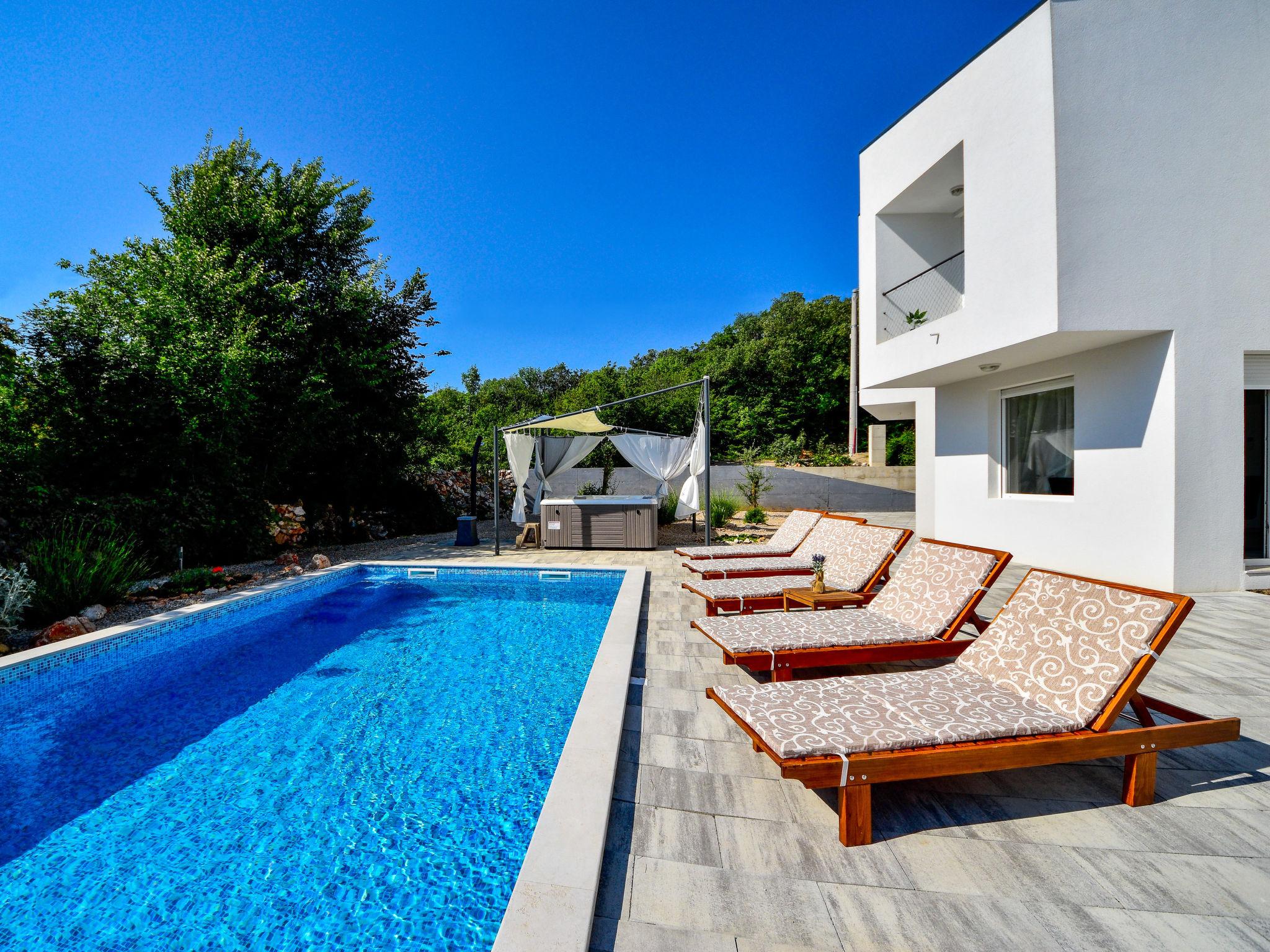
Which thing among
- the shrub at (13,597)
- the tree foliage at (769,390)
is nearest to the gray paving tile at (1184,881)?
the shrub at (13,597)

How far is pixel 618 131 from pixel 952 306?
25.3ft

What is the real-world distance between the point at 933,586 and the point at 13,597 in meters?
7.58

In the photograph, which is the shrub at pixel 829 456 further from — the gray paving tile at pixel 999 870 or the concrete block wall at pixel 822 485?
the gray paving tile at pixel 999 870

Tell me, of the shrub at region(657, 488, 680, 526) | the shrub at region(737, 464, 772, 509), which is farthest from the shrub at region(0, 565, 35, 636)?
the shrub at region(737, 464, 772, 509)

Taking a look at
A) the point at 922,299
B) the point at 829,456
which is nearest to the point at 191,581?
the point at 922,299

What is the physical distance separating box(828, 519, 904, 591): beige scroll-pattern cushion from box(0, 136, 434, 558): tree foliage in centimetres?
834

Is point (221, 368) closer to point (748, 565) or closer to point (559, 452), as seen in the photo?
point (559, 452)

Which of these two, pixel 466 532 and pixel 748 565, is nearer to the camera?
pixel 748 565

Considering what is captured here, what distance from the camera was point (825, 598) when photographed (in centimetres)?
396

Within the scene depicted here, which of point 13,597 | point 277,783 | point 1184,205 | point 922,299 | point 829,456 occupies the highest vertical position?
point 922,299

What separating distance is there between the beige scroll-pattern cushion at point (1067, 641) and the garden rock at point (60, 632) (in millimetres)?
6789

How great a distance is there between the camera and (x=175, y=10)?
6578mm

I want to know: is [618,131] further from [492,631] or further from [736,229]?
[492,631]

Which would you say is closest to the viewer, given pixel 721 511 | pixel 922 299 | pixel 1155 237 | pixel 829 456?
pixel 1155 237
